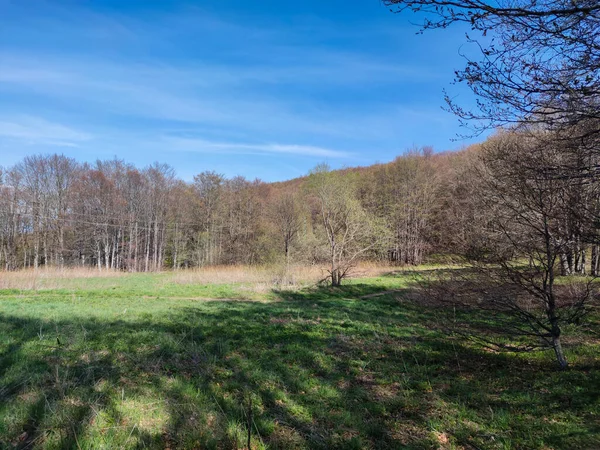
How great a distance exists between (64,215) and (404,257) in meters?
37.9

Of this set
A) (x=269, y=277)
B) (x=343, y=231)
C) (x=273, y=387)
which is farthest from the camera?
(x=269, y=277)

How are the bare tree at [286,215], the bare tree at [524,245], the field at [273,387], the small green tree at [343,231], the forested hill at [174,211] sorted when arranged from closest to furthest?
the field at [273,387] < the bare tree at [524,245] < the small green tree at [343,231] < the bare tree at [286,215] < the forested hill at [174,211]

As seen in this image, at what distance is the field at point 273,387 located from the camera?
3.22m

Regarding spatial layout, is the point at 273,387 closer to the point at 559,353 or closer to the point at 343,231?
the point at 559,353

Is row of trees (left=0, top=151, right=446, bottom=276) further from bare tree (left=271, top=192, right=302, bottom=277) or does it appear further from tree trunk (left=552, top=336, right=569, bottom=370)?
tree trunk (left=552, top=336, right=569, bottom=370)

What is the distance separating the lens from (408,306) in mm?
12320

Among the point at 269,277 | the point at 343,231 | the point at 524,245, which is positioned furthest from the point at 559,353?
the point at 269,277

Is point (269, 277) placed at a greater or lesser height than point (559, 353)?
lesser

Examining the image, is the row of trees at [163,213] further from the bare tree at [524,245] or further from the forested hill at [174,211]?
the bare tree at [524,245]

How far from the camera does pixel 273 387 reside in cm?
449

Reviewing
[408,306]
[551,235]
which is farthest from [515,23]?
[408,306]

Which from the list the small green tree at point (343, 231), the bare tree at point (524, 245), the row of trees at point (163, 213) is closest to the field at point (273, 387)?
the bare tree at point (524, 245)

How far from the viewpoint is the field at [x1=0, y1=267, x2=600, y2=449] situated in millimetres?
3221

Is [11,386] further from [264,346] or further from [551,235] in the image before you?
[551,235]
